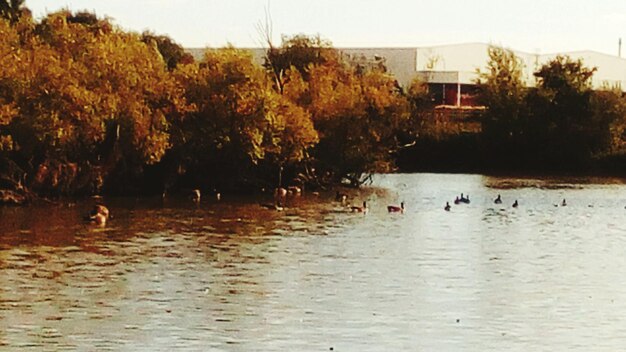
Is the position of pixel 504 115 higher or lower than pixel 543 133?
higher

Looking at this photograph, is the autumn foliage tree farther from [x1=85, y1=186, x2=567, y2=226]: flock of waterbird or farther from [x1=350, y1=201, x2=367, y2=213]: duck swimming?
[x1=350, y1=201, x2=367, y2=213]: duck swimming

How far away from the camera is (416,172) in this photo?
289 feet

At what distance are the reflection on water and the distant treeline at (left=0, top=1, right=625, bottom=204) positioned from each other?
8.02 ft

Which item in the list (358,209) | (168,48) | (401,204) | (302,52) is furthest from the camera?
(168,48)

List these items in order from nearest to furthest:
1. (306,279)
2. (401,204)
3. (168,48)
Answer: (306,279) → (401,204) → (168,48)

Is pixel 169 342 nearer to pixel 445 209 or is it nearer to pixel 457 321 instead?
pixel 457 321

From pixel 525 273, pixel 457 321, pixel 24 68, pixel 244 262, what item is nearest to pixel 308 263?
pixel 244 262

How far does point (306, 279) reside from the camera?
1196 inches

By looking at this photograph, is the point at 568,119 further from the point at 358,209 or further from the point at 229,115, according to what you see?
the point at 358,209

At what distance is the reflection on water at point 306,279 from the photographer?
2292 cm

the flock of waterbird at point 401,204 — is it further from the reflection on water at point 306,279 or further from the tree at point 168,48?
the tree at point 168,48

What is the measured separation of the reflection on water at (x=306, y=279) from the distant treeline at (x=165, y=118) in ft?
8.02

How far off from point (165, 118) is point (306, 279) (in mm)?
24847

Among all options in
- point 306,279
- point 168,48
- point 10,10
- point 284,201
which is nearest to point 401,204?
point 284,201
